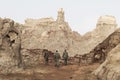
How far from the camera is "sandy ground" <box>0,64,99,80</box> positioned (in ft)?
101

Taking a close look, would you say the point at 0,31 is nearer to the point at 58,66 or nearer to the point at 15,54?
the point at 15,54

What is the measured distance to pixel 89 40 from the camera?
97.4 m

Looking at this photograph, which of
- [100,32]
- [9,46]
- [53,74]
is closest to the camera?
[9,46]

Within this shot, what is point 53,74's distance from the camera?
114 feet

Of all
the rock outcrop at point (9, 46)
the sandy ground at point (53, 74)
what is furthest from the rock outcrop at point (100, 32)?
the rock outcrop at point (9, 46)

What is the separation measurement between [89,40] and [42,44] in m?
14.2

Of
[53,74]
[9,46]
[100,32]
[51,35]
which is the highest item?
[100,32]

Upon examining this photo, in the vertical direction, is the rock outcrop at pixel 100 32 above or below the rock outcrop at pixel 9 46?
above

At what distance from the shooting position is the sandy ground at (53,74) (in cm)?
3092

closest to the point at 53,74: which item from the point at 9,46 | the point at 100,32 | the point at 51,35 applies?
the point at 9,46

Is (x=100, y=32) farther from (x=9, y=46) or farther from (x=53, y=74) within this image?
(x=9, y=46)

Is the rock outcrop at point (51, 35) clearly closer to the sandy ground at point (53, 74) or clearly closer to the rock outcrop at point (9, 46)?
the sandy ground at point (53, 74)

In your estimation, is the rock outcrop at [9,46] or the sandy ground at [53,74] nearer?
the sandy ground at [53,74]

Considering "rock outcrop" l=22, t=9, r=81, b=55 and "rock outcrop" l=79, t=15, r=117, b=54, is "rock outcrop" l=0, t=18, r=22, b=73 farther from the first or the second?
"rock outcrop" l=79, t=15, r=117, b=54
